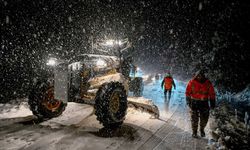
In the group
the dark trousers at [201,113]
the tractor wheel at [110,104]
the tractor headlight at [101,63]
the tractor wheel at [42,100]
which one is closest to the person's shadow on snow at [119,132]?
the tractor wheel at [110,104]

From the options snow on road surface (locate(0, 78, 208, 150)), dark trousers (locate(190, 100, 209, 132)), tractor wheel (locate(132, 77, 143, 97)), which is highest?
tractor wheel (locate(132, 77, 143, 97))

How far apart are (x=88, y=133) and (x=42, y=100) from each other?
6.59ft

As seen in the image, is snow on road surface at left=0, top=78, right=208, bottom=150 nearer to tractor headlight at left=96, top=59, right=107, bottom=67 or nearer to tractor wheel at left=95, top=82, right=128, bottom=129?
tractor wheel at left=95, top=82, right=128, bottom=129

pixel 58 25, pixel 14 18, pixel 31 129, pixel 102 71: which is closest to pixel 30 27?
A: pixel 14 18

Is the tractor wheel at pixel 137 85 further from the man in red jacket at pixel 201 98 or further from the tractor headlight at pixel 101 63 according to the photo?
the man in red jacket at pixel 201 98

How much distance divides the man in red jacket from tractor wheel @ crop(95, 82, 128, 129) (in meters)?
1.95

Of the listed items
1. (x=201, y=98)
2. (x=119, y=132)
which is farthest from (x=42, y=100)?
(x=201, y=98)

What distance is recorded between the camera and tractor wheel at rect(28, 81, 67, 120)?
736cm

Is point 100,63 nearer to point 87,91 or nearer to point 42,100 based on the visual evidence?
point 87,91

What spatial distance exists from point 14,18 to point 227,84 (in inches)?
837

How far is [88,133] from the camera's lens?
6.43 metres

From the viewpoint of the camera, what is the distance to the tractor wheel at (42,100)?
736 centimetres

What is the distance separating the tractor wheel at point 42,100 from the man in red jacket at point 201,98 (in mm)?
4240

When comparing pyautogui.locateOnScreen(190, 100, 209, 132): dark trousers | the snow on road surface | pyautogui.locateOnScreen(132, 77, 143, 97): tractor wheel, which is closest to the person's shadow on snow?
the snow on road surface
